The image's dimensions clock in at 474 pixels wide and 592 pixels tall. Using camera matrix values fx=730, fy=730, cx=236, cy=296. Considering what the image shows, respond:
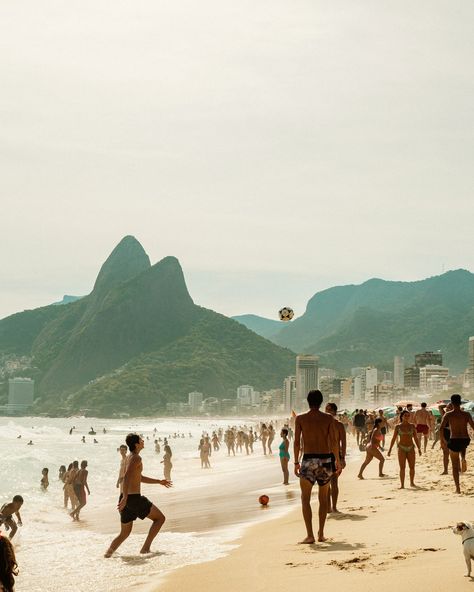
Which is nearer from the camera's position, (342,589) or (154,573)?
(342,589)

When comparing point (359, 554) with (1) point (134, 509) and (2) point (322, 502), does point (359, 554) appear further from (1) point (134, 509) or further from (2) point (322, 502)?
(1) point (134, 509)

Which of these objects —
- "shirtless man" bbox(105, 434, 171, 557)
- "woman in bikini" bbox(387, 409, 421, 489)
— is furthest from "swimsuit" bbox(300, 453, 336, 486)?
"woman in bikini" bbox(387, 409, 421, 489)

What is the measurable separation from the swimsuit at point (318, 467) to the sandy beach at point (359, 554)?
29.1 inches

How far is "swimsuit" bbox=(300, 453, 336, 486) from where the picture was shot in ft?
25.7

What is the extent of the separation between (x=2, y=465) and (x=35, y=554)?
29.8 meters

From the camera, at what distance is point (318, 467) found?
785 centimetres

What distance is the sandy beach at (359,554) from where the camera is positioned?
5984 millimetres

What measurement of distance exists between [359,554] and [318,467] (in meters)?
1.02

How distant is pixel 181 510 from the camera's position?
16.0m

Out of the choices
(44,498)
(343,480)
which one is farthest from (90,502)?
(343,480)

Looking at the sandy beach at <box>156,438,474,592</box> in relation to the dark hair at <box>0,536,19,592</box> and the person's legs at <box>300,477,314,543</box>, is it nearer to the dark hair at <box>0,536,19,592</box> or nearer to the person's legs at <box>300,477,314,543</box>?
the person's legs at <box>300,477,314,543</box>

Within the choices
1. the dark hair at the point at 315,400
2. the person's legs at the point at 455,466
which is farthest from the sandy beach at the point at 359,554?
the dark hair at the point at 315,400

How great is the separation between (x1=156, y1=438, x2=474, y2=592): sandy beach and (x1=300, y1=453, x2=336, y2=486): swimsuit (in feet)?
2.43

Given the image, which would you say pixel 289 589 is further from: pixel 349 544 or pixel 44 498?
pixel 44 498
